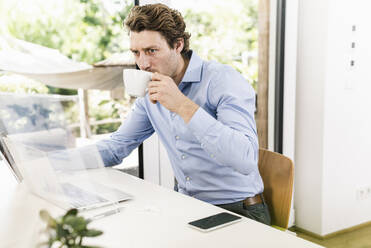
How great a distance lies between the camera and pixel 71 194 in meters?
1.03

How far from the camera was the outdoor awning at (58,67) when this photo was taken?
1.55 meters

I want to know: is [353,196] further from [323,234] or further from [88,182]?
[88,182]

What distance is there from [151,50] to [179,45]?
0.15 meters

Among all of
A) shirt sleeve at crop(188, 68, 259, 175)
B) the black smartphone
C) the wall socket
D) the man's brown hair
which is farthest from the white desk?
the wall socket

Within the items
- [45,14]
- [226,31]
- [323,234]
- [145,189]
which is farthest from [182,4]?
[323,234]

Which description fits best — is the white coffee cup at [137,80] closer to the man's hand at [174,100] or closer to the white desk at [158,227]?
the man's hand at [174,100]

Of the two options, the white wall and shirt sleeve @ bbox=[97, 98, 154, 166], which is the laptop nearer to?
shirt sleeve @ bbox=[97, 98, 154, 166]

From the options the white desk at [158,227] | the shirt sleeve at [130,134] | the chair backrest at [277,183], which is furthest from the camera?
the shirt sleeve at [130,134]

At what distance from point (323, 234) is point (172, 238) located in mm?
1993

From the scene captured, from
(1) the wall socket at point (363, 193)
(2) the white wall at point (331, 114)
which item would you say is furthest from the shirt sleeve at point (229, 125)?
(1) the wall socket at point (363, 193)

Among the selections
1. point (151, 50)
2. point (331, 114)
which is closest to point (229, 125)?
point (151, 50)

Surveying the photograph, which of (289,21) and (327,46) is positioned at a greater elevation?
(289,21)

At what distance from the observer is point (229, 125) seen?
1195 mm

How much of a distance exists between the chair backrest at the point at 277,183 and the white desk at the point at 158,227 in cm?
42
